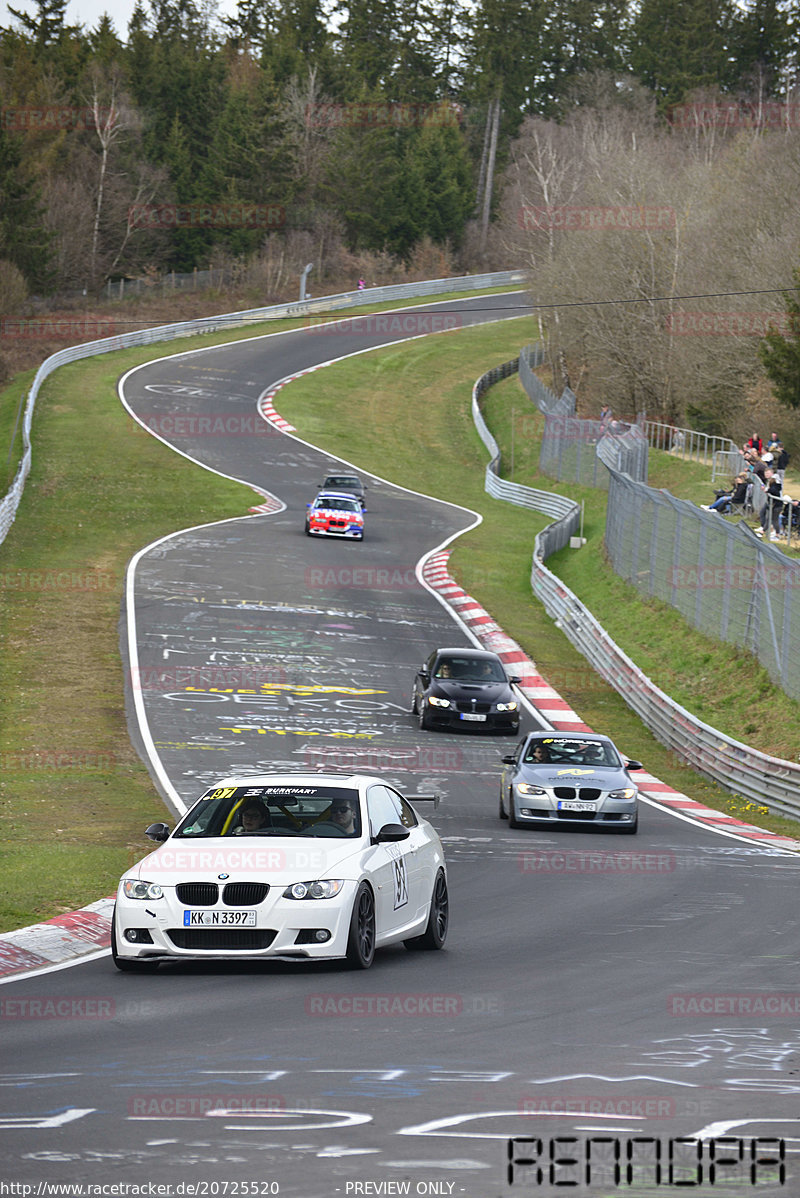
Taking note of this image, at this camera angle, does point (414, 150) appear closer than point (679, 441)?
No

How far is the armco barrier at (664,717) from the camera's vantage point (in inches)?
952

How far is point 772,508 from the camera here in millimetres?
33500

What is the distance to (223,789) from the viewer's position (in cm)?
1229

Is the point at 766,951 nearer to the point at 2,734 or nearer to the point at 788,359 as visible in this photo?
the point at 2,734

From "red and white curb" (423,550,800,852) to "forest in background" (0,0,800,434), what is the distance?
22953mm

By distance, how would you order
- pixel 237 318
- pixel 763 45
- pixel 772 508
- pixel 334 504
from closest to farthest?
pixel 772 508 < pixel 334 504 < pixel 237 318 < pixel 763 45

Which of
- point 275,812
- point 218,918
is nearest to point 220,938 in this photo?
point 218,918

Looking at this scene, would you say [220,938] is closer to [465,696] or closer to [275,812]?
[275,812]

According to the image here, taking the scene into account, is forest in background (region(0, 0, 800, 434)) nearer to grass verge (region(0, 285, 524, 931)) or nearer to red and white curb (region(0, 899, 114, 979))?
grass verge (region(0, 285, 524, 931))

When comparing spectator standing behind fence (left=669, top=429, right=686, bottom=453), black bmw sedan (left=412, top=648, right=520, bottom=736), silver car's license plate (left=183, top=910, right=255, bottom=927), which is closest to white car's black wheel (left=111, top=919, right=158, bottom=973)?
silver car's license plate (left=183, top=910, right=255, bottom=927)

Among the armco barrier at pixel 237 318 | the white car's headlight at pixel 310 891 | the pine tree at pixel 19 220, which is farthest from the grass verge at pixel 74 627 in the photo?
the pine tree at pixel 19 220

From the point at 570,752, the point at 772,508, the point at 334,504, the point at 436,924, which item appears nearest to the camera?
the point at 436,924

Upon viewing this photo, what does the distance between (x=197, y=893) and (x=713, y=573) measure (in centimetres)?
2334

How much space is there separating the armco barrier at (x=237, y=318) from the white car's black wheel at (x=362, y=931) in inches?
1539
